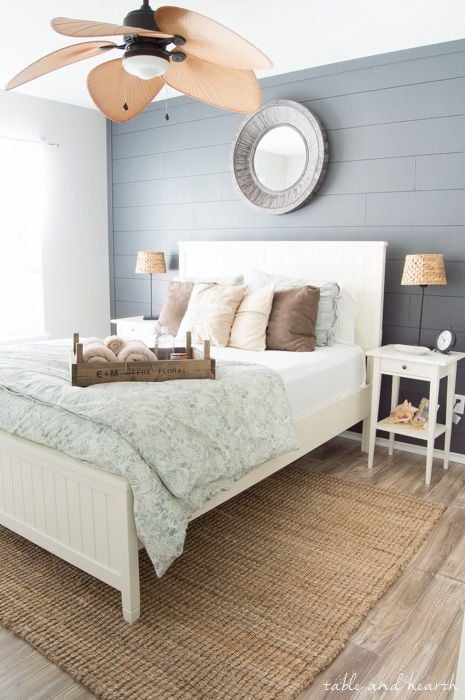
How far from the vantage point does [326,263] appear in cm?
367

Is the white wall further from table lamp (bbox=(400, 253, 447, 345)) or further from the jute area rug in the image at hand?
table lamp (bbox=(400, 253, 447, 345))

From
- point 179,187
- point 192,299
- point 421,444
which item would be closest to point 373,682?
point 421,444

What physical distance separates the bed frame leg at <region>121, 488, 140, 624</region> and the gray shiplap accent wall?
2.23 m

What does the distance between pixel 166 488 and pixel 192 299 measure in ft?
6.17

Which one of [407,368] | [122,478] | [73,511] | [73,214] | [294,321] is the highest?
[73,214]

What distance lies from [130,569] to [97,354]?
34.2 inches

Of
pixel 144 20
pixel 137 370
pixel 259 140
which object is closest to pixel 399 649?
pixel 137 370

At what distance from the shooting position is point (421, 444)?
11.6ft

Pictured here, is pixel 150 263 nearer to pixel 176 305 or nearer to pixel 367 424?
pixel 176 305

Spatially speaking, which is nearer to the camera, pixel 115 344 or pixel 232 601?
pixel 232 601

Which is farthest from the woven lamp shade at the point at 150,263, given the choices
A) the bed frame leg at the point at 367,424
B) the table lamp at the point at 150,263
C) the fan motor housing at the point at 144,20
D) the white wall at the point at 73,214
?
the fan motor housing at the point at 144,20

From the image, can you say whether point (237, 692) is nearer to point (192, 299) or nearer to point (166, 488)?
point (166, 488)

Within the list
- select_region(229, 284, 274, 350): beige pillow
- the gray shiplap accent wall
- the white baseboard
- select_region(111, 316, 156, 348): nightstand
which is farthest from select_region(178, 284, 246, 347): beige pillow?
the white baseboard

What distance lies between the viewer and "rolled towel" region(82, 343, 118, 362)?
7.50 feet
